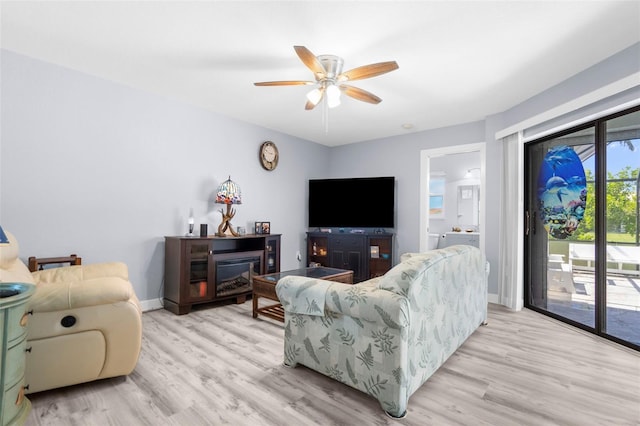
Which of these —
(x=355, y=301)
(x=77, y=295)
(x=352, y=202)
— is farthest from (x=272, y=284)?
(x=352, y=202)

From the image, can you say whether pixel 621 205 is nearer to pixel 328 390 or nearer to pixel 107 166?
pixel 328 390

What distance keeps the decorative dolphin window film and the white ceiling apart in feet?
2.64

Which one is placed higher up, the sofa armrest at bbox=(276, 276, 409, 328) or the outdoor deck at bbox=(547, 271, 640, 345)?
the sofa armrest at bbox=(276, 276, 409, 328)

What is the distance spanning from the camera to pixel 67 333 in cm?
175

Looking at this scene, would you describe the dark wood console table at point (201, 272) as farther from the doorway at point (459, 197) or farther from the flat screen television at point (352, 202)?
the doorway at point (459, 197)

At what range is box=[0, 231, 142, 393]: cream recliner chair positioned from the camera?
1.69m

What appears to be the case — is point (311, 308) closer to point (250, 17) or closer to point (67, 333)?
point (67, 333)

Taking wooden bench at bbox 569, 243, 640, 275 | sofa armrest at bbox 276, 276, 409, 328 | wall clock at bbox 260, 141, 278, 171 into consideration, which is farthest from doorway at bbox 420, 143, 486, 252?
sofa armrest at bbox 276, 276, 409, 328

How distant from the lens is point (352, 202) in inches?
204

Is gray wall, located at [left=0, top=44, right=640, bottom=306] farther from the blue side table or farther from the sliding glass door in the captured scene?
the blue side table

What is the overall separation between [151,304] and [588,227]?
4696mm

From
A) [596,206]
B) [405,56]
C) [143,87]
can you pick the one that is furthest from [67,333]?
[596,206]

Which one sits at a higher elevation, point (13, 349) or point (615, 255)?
point (615, 255)

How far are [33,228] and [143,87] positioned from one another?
1.74 meters
